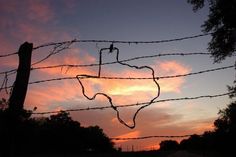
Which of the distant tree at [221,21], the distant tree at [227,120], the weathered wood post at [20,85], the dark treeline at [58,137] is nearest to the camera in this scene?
the weathered wood post at [20,85]

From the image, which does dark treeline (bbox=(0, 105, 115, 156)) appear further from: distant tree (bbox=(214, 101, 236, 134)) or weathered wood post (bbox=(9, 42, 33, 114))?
weathered wood post (bbox=(9, 42, 33, 114))

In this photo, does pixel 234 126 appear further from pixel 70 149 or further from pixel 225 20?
pixel 70 149

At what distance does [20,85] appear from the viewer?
6027 millimetres

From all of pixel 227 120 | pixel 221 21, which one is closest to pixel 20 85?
pixel 221 21

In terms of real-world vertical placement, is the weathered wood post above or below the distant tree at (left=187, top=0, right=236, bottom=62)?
below

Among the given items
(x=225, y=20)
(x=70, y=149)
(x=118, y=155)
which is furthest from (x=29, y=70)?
(x=70, y=149)

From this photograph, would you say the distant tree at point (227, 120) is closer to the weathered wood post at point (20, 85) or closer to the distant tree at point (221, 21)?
the distant tree at point (221, 21)

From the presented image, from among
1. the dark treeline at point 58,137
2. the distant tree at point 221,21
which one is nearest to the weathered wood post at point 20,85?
the distant tree at point 221,21

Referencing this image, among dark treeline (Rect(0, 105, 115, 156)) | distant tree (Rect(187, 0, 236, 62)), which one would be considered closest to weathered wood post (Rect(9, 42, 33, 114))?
distant tree (Rect(187, 0, 236, 62))

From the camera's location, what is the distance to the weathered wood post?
19.5 ft

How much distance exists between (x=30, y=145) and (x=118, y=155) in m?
25.0

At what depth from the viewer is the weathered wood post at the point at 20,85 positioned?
595cm

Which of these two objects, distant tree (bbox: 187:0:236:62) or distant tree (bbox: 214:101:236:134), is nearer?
distant tree (bbox: 187:0:236:62)

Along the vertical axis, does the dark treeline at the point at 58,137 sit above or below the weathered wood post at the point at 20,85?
above
